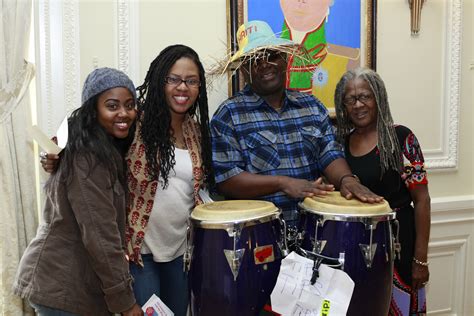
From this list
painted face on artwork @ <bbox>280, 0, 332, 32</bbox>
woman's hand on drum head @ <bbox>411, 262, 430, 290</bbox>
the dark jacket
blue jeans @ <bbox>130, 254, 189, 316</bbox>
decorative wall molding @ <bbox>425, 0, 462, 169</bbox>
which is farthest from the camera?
decorative wall molding @ <bbox>425, 0, 462, 169</bbox>

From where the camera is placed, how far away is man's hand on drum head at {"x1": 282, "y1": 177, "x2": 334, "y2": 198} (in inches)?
73.2

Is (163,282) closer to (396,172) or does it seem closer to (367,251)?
(367,251)

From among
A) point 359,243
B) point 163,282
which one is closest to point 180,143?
point 163,282

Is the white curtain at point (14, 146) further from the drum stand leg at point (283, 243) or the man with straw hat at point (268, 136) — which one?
the drum stand leg at point (283, 243)

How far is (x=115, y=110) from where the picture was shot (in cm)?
164

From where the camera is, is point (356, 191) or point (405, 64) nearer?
point (356, 191)

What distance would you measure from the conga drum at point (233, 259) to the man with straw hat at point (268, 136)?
0.95 ft

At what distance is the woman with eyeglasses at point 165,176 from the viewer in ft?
5.86

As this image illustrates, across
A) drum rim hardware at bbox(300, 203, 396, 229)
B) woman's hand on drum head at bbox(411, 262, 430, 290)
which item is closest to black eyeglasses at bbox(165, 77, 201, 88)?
drum rim hardware at bbox(300, 203, 396, 229)

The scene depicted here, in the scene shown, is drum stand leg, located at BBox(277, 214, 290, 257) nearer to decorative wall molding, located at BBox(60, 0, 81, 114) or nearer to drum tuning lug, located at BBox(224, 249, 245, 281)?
drum tuning lug, located at BBox(224, 249, 245, 281)

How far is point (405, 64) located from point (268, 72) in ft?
3.81

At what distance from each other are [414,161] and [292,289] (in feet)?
2.72

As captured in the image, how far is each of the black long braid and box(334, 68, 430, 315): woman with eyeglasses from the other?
685 millimetres

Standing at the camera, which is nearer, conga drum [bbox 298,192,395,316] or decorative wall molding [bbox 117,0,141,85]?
conga drum [bbox 298,192,395,316]
